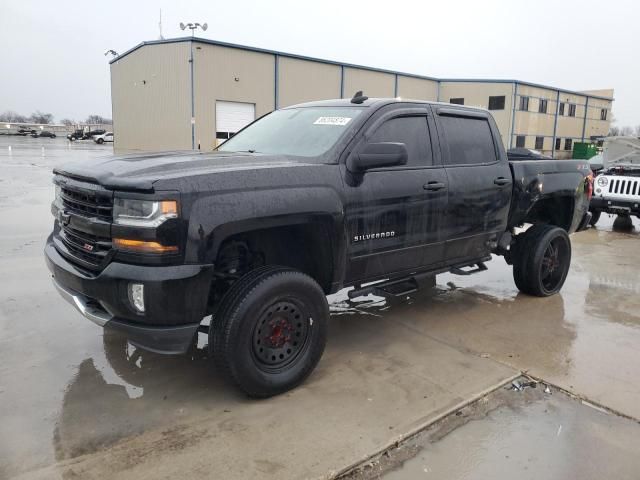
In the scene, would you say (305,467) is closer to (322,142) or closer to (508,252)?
(322,142)

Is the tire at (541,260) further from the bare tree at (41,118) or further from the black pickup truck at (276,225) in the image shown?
the bare tree at (41,118)

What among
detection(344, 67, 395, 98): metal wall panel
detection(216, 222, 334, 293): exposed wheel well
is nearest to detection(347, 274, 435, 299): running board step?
detection(216, 222, 334, 293): exposed wheel well

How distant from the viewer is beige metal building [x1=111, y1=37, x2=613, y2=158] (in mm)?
25688

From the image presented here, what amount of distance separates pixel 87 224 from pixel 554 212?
16.8ft

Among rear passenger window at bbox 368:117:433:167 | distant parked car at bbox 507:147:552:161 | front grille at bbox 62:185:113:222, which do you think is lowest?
front grille at bbox 62:185:113:222

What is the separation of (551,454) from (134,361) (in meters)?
2.87

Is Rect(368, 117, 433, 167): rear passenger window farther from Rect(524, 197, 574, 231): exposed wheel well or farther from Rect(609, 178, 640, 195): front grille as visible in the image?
Rect(609, 178, 640, 195): front grille

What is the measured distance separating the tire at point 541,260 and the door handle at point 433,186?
1.82m

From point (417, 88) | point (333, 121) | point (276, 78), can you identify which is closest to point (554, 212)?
point (333, 121)

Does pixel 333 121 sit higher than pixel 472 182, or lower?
higher

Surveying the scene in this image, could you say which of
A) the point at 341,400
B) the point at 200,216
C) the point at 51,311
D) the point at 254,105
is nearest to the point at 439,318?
the point at 341,400

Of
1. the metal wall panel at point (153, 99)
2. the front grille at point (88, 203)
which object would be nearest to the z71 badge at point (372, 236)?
the front grille at point (88, 203)

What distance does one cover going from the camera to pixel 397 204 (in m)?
4.00

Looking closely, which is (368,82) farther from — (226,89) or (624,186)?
(624,186)
